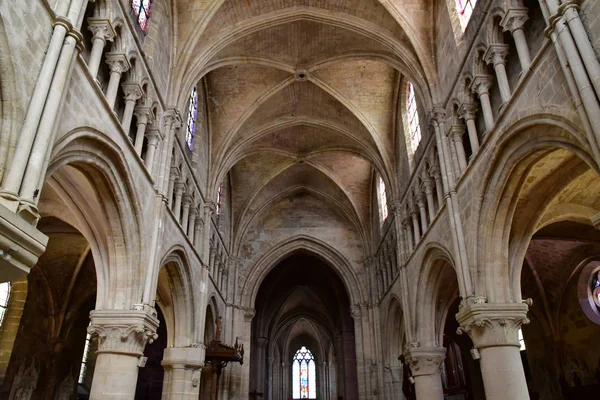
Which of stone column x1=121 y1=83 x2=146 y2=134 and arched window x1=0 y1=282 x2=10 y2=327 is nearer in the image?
stone column x1=121 y1=83 x2=146 y2=134

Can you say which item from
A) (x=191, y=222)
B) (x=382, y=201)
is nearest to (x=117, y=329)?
(x=191, y=222)

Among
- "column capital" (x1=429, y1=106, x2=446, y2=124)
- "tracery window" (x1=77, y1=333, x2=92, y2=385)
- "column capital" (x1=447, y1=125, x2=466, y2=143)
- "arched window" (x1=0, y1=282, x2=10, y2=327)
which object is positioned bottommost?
"tracery window" (x1=77, y1=333, x2=92, y2=385)

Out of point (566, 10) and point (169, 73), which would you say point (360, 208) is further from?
point (566, 10)

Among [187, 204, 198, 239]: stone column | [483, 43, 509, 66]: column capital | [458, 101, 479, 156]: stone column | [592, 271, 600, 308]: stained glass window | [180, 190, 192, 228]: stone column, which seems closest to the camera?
[483, 43, 509, 66]: column capital

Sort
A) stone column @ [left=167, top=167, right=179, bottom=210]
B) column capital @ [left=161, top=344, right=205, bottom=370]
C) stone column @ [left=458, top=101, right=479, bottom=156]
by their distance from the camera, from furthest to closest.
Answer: column capital @ [left=161, top=344, right=205, bottom=370], stone column @ [left=167, top=167, right=179, bottom=210], stone column @ [left=458, top=101, right=479, bottom=156]

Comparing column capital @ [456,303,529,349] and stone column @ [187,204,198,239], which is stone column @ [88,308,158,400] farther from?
column capital @ [456,303,529,349]

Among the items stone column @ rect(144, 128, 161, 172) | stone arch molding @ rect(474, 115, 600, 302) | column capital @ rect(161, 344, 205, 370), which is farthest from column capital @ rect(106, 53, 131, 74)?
column capital @ rect(161, 344, 205, 370)

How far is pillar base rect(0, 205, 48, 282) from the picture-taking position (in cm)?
532

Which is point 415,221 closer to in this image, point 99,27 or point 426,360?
point 426,360

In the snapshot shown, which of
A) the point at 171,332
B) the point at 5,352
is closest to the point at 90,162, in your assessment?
the point at 171,332

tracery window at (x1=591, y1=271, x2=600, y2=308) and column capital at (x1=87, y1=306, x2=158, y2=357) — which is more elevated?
tracery window at (x1=591, y1=271, x2=600, y2=308)

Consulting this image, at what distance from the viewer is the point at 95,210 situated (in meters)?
10.4

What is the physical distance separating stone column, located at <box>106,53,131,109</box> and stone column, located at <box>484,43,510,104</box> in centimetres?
743

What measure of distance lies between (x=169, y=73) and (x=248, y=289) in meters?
14.0
